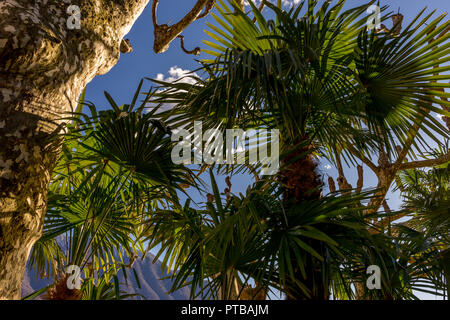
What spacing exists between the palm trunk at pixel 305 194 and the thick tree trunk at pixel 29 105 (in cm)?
115

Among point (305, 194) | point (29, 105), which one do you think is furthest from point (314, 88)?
point (29, 105)

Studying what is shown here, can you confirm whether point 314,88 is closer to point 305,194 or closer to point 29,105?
point 305,194

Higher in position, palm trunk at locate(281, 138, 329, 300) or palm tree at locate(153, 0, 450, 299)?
palm tree at locate(153, 0, 450, 299)

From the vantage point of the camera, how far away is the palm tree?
1.83 meters

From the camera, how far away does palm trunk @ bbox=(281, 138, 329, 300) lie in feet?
5.51

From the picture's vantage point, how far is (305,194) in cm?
182

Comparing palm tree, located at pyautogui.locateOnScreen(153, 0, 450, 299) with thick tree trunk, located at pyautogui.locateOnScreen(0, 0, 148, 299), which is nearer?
thick tree trunk, located at pyautogui.locateOnScreen(0, 0, 148, 299)

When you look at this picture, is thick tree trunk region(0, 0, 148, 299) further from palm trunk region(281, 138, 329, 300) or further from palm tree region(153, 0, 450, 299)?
palm trunk region(281, 138, 329, 300)

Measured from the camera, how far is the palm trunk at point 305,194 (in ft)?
5.51

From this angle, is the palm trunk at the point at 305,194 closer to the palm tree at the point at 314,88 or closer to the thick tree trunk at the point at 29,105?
the palm tree at the point at 314,88

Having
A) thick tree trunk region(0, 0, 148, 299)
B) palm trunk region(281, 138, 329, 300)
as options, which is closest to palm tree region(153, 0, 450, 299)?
palm trunk region(281, 138, 329, 300)

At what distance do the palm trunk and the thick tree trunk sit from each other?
115cm

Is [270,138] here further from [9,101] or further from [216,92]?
[9,101]
